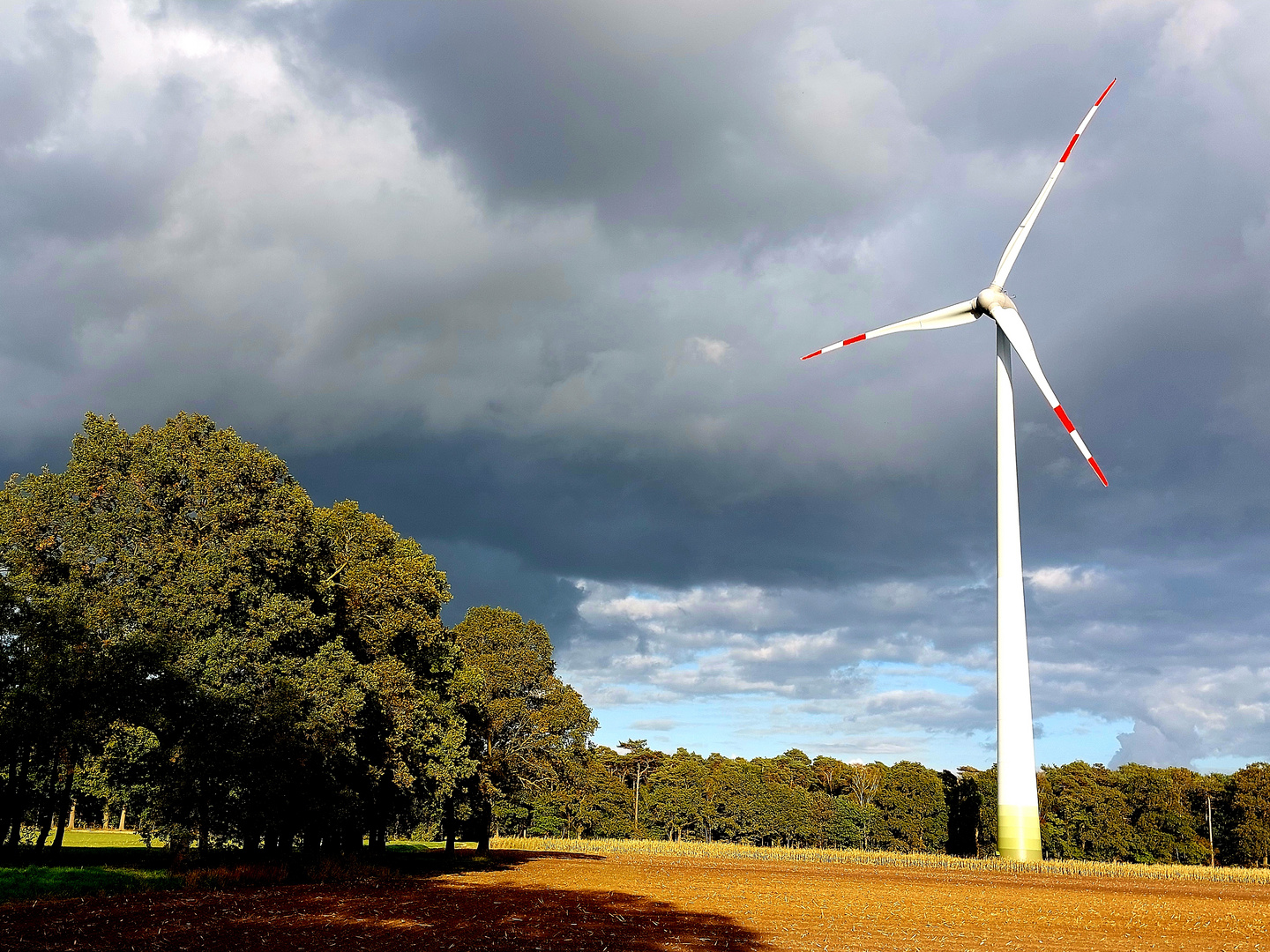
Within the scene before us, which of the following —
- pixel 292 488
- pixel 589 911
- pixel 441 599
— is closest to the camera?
pixel 589 911

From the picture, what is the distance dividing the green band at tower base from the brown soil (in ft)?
22.6

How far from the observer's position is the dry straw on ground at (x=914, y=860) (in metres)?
84.2

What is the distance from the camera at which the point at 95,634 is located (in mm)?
43188

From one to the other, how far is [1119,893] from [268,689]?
54727mm

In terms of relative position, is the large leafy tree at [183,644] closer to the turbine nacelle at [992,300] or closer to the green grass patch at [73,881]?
the green grass patch at [73,881]

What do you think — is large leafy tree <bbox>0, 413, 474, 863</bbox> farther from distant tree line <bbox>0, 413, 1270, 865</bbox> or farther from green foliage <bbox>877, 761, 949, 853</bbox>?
green foliage <bbox>877, 761, 949, 853</bbox>

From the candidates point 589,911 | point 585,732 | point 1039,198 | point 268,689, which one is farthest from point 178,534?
point 1039,198

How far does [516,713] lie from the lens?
80812 mm

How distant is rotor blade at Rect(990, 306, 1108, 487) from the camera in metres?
63.2

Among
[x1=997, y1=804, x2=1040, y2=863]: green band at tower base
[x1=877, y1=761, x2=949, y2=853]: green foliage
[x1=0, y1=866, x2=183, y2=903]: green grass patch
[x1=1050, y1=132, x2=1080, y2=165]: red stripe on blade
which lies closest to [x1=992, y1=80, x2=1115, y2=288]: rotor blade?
[x1=1050, y1=132, x2=1080, y2=165]: red stripe on blade

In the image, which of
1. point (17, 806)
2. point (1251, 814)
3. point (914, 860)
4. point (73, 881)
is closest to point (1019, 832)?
point (914, 860)

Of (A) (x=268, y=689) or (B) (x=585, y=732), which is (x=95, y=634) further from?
(B) (x=585, y=732)

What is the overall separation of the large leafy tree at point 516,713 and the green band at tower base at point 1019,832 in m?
34.4

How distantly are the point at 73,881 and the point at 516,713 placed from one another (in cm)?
4415
